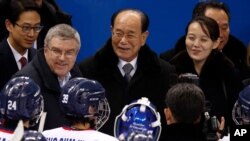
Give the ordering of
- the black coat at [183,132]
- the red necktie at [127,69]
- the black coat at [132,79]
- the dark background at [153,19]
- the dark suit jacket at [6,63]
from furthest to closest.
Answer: the dark background at [153,19], the dark suit jacket at [6,63], the red necktie at [127,69], the black coat at [132,79], the black coat at [183,132]

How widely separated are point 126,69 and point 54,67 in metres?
0.64

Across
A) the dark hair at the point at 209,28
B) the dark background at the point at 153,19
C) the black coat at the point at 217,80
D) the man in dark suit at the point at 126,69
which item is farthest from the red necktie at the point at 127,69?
the dark background at the point at 153,19

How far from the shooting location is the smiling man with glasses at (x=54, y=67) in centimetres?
519

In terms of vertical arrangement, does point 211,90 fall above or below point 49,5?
below

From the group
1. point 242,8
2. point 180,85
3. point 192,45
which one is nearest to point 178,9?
point 242,8

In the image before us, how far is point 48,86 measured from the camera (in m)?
5.23

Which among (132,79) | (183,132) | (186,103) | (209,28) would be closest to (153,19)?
(209,28)

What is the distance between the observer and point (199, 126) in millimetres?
4414

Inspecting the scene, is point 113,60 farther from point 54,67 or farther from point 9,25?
point 9,25

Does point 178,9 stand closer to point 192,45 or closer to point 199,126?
point 192,45

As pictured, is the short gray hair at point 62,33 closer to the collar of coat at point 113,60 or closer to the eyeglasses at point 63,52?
the eyeglasses at point 63,52

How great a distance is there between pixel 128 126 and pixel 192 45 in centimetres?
181

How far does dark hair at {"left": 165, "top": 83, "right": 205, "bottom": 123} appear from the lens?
4.42 meters

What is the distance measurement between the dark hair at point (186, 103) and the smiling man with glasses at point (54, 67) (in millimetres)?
857
